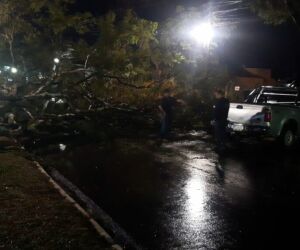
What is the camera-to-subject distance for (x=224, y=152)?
11.6 m

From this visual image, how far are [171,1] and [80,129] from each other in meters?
7.80

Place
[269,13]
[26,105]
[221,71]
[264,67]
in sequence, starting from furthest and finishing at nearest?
1. [264,67]
2. [221,71]
3. [269,13]
4. [26,105]

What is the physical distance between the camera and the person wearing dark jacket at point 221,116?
11.5m

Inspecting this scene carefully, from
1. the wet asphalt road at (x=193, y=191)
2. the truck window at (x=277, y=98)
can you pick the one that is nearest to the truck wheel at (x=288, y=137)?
the wet asphalt road at (x=193, y=191)

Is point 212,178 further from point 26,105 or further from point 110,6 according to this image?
point 110,6

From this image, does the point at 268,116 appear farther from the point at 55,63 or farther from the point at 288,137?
the point at 55,63

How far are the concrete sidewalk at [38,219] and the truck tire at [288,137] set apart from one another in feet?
24.2

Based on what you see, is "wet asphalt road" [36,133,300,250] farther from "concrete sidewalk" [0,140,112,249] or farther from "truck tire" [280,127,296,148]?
"concrete sidewalk" [0,140,112,249]

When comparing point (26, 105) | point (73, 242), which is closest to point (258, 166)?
point (73, 242)

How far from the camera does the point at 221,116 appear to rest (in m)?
11.6

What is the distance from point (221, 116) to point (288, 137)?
2263 millimetres

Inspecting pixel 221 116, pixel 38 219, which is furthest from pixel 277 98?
pixel 38 219

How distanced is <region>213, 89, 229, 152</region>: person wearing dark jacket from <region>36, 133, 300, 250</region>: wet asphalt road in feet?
1.44

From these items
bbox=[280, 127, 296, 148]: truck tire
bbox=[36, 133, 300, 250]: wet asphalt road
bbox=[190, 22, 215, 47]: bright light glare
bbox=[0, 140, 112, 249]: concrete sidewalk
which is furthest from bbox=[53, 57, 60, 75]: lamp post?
bbox=[280, 127, 296, 148]: truck tire
